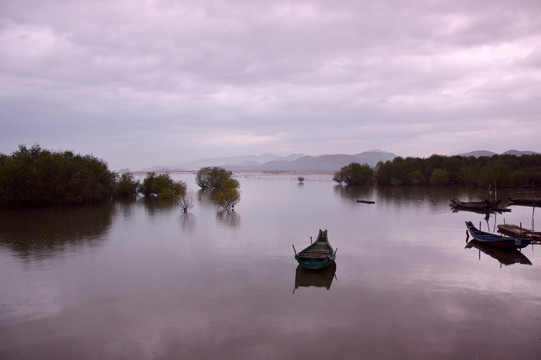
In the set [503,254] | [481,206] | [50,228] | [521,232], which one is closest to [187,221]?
[50,228]

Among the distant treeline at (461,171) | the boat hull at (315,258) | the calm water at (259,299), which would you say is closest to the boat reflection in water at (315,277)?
the calm water at (259,299)

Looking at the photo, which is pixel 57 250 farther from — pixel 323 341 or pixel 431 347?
pixel 431 347

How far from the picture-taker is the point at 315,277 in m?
20.9

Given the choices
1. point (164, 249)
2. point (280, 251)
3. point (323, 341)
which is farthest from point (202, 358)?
point (164, 249)

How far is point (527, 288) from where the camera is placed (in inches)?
747

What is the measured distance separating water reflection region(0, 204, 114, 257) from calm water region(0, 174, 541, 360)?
0.33 meters

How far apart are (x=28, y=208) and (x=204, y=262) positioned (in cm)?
4315

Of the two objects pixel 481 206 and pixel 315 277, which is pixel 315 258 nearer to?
pixel 315 277

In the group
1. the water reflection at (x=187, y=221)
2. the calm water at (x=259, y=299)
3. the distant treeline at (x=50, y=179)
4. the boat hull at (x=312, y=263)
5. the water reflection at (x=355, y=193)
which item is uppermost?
the distant treeline at (x=50, y=179)

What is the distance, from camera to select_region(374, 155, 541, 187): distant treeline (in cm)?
8794

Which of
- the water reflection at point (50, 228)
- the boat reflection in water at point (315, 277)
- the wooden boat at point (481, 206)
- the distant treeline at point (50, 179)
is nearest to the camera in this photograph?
the boat reflection in water at point (315, 277)

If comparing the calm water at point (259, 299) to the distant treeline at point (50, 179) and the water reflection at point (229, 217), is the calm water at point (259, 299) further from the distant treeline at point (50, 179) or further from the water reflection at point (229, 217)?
the distant treeline at point (50, 179)

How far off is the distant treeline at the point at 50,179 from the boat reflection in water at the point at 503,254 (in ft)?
130

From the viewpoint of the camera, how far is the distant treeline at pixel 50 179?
Answer: 53.3 meters
